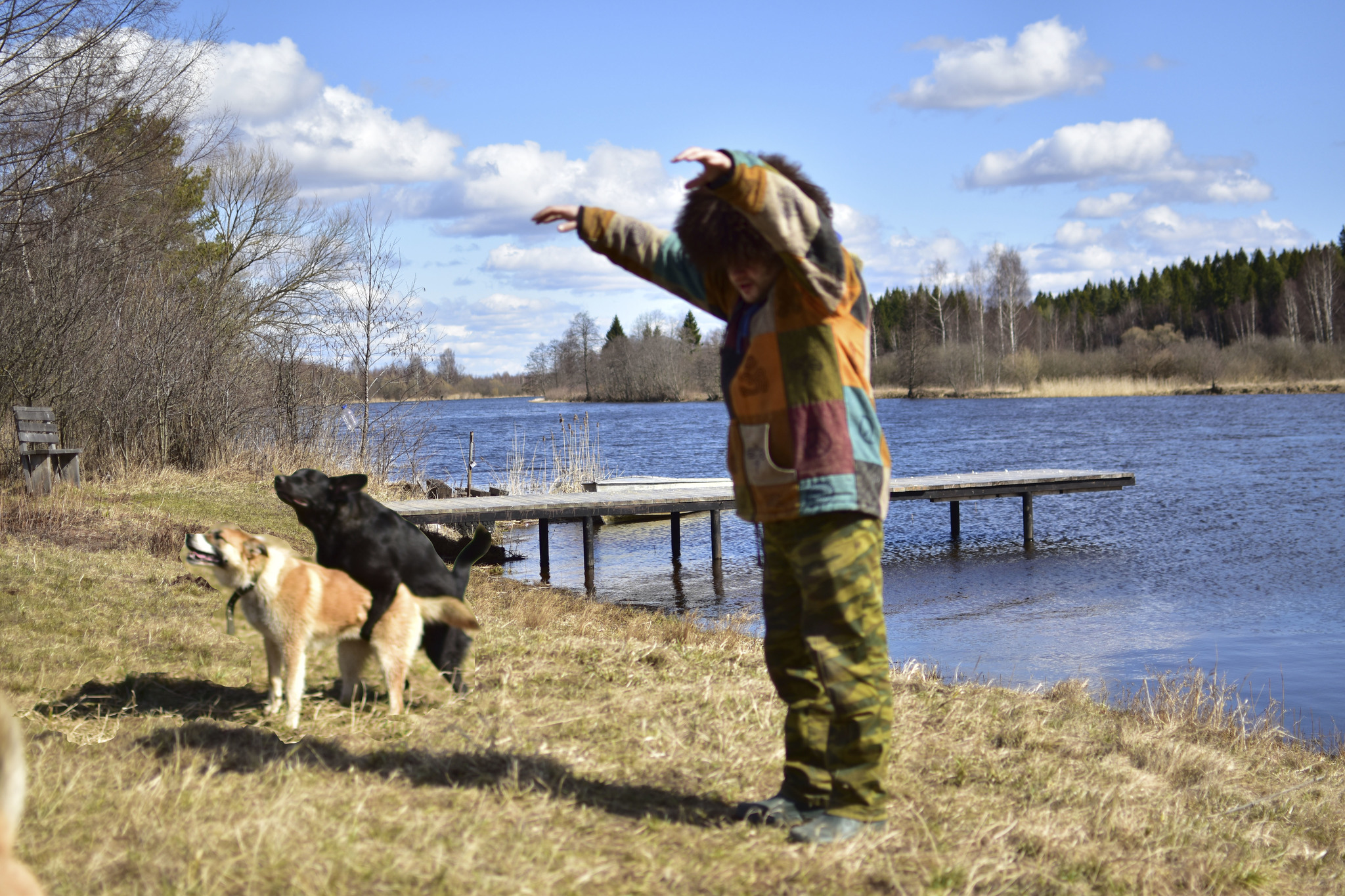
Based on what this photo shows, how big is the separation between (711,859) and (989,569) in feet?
41.6

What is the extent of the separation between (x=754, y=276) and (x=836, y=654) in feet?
3.90

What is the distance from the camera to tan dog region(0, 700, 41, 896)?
1749 millimetres

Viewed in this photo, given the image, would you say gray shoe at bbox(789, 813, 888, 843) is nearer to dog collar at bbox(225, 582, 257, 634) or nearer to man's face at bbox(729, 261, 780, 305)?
man's face at bbox(729, 261, 780, 305)

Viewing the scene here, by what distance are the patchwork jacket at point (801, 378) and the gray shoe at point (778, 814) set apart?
0.99m

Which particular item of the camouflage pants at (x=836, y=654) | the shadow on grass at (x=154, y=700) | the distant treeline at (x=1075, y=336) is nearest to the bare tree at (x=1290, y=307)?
the distant treeline at (x=1075, y=336)

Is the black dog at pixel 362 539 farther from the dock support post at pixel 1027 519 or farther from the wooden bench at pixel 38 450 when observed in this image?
the dock support post at pixel 1027 519

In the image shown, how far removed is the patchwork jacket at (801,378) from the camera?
2.94 meters

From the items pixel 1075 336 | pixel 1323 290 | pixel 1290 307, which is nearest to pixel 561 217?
pixel 1290 307

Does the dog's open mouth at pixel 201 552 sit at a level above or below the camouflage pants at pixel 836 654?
above

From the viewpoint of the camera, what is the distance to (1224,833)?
412 cm

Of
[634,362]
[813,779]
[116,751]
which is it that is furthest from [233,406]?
[634,362]

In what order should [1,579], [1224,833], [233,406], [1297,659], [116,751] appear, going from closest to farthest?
[116,751]
[1224,833]
[1,579]
[1297,659]
[233,406]

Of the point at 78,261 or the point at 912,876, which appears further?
the point at 78,261

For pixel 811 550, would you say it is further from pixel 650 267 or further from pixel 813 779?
pixel 650 267
